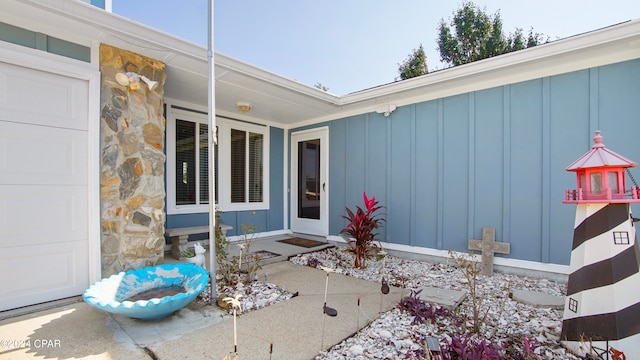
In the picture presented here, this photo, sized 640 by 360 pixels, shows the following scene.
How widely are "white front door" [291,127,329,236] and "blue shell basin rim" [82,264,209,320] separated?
296cm

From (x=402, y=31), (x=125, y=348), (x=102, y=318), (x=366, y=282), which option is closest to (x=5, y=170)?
(x=102, y=318)

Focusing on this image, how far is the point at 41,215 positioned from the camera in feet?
8.73

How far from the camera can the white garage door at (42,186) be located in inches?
99.0

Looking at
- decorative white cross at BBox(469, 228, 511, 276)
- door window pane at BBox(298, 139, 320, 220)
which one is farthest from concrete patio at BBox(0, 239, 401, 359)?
door window pane at BBox(298, 139, 320, 220)

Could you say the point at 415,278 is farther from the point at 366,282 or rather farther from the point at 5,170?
the point at 5,170

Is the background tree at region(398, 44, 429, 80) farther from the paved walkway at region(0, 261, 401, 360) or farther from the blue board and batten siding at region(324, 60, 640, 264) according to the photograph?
the paved walkway at region(0, 261, 401, 360)

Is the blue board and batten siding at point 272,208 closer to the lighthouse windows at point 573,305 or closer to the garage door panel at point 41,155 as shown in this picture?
the garage door panel at point 41,155

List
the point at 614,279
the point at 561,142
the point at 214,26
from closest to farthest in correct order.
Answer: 1. the point at 614,279
2. the point at 214,26
3. the point at 561,142

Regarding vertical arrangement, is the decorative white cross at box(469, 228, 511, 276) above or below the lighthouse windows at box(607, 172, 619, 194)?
below

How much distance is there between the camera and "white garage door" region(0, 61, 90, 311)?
99.0 inches

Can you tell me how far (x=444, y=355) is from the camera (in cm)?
175

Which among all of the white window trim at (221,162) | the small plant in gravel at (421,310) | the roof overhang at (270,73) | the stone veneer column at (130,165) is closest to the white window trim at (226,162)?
the white window trim at (221,162)

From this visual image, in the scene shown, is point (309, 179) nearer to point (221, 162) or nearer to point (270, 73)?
point (221, 162)

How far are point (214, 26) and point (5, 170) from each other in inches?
85.7
